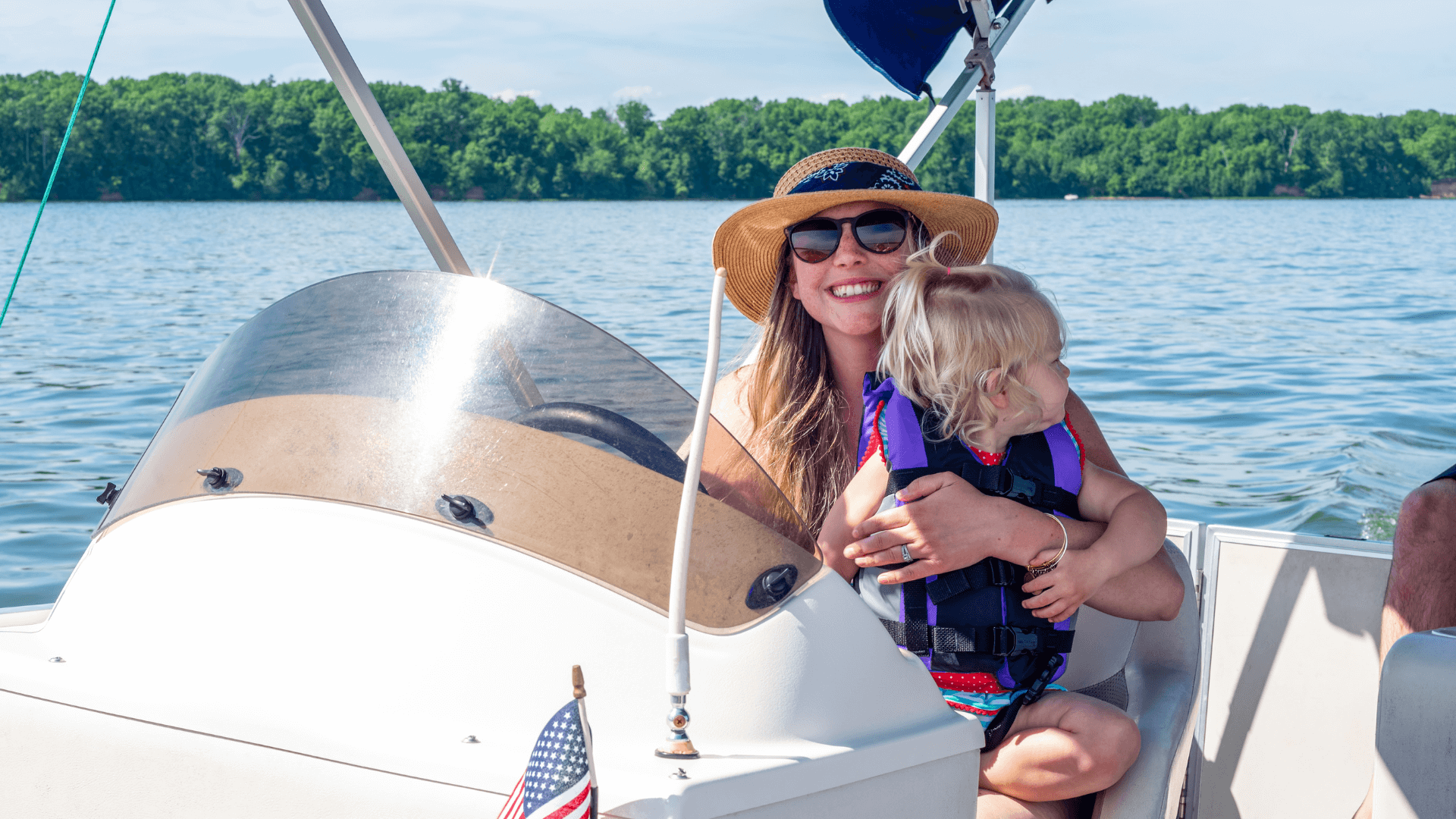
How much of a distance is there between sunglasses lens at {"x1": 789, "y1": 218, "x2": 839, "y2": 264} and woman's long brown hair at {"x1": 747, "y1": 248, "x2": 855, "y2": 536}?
15 cm

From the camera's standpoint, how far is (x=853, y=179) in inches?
84.4

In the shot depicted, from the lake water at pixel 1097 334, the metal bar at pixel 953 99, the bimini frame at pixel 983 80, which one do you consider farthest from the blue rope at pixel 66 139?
the bimini frame at pixel 983 80

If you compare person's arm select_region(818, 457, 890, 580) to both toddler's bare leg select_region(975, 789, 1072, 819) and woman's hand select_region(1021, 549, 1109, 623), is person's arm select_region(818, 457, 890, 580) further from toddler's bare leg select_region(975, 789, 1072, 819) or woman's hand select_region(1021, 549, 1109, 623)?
toddler's bare leg select_region(975, 789, 1072, 819)

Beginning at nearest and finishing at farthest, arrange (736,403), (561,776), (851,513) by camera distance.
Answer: (561,776) < (851,513) < (736,403)

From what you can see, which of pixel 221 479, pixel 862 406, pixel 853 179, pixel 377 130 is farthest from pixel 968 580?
pixel 377 130

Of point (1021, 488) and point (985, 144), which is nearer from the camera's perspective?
point (1021, 488)

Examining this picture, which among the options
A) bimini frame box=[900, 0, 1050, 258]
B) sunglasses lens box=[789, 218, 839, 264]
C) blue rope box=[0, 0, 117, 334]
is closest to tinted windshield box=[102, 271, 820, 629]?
blue rope box=[0, 0, 117, 334]

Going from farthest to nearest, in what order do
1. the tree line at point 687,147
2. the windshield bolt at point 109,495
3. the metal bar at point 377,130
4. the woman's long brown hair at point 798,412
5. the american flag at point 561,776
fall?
the tree line at point 687,147 → the woman's long brown hair at point 798,412 → the metal bar at point 377,130 → the windshield bolt at point 109,495 → the american flag at point 561,776

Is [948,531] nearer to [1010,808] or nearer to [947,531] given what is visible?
[947,531]

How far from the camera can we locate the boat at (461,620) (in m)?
1.18

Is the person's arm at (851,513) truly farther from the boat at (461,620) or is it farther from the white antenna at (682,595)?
the white antenna at (682,595)

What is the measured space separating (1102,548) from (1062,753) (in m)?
0.30

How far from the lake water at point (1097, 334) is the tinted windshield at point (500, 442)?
659mm

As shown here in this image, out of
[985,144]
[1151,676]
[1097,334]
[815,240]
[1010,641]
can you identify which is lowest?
[1097,334]
